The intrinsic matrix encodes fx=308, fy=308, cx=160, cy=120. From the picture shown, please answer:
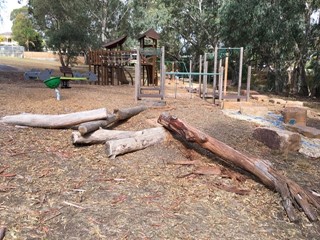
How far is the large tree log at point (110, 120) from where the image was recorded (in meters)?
4.48

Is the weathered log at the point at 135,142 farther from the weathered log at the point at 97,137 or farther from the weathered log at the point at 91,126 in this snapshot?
the weathered log at the point at 91,126

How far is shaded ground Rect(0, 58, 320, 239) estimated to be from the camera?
2.76 meters

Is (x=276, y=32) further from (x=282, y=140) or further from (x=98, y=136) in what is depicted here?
(x=98, y=136)

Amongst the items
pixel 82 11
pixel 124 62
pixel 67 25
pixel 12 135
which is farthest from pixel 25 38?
pixel 12 135

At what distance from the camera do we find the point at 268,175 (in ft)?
12.0

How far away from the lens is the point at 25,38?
56.7 m

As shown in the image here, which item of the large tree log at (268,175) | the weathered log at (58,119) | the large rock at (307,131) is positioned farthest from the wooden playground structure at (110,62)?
the large tree log at (268,175)

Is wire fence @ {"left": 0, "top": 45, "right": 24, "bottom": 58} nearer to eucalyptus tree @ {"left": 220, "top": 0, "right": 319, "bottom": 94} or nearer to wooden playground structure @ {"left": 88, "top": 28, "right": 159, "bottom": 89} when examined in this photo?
wooden playground structure @ {"left": 88, "top": 28, "right": 159, "bottom": 89}

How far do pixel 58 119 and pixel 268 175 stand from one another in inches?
141

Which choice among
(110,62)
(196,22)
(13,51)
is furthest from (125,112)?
(13,51)

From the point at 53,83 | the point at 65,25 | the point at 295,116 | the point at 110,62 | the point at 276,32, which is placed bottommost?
the point at 295,116

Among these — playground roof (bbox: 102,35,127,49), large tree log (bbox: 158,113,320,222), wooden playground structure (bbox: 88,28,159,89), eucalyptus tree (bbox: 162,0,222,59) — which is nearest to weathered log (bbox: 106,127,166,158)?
large tree log (bbox: 158,113,320,222)

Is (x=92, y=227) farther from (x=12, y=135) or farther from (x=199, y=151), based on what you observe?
(x=12, y=135)

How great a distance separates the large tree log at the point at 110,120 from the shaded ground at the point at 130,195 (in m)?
0.31
